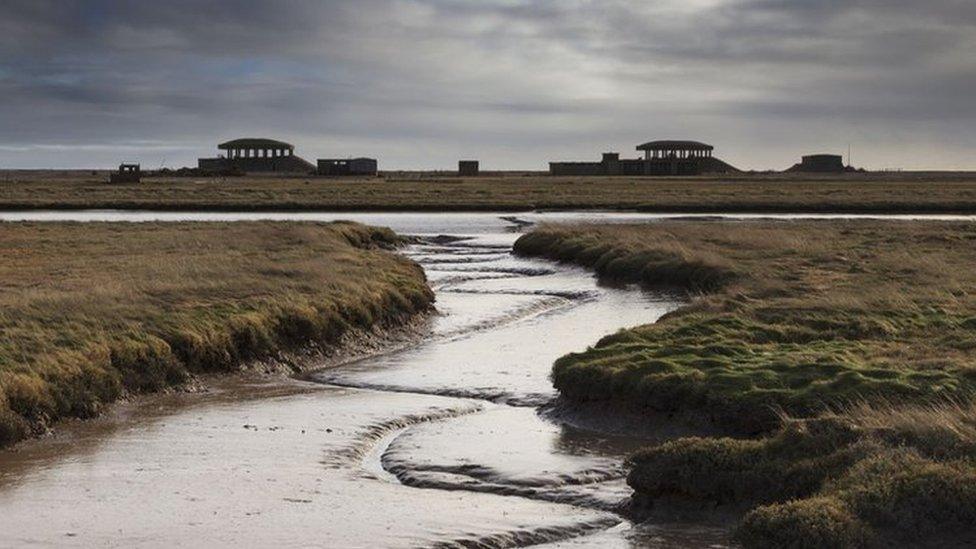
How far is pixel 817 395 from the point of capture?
20297mm

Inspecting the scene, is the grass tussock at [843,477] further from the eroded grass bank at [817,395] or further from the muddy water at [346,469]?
the muddy water at [346,469]

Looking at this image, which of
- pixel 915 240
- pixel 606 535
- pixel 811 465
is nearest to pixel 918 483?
pixel 811 465

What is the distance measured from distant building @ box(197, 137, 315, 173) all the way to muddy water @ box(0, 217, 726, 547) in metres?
163

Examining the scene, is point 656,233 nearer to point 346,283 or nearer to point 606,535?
point 346,283

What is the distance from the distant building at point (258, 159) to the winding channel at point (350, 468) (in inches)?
6385

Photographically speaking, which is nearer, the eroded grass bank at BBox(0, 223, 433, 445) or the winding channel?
the winding channel

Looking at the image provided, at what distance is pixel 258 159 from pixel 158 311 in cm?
16451

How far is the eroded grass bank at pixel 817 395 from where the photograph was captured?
14.1 metres

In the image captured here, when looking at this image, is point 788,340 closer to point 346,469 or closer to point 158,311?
point 346,469

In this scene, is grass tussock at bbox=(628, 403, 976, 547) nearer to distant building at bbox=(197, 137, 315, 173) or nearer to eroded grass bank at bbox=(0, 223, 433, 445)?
eroded grass bank at bbox=(0, 223, 433, 445)

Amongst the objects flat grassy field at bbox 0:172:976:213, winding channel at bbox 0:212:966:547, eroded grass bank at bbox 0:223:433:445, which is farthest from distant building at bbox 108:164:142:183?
winding channel at bbox 0:212:966:547

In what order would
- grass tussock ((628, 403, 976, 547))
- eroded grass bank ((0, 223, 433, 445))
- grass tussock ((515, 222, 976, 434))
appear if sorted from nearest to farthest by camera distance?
grass tussock ((628, 403, 976, 547)), grass tussock ((515, 222, 976, 434)), eroded grass bank ((0, 223, 433, 445))

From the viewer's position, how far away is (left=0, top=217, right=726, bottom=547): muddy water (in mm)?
15203

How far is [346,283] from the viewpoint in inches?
1398
